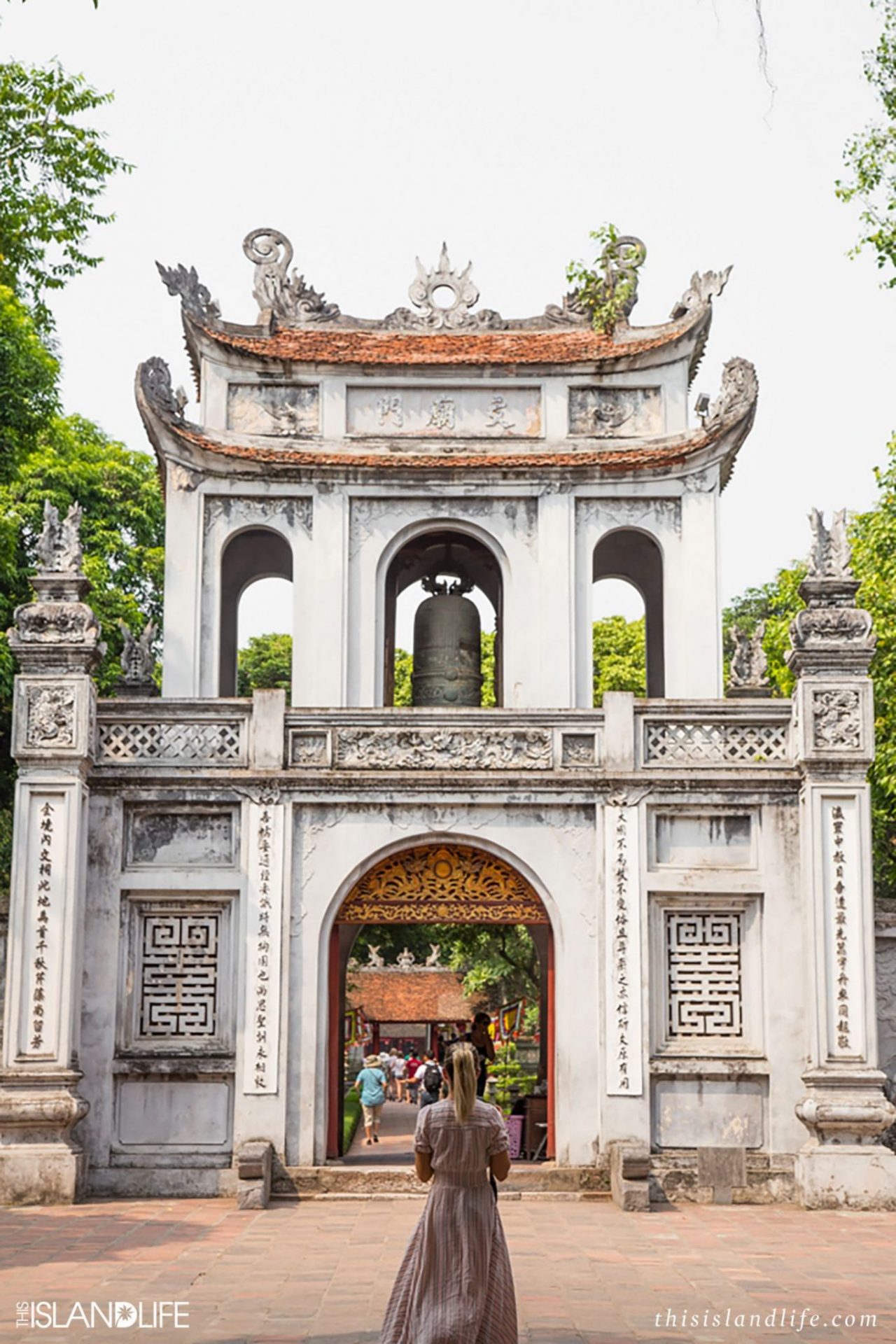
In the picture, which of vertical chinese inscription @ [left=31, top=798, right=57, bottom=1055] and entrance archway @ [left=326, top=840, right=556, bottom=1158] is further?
entrance archway @ [left=326, top=840, right=556, bottom=1158]

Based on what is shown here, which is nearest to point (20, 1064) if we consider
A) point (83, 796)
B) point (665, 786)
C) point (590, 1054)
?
point (83, 796)

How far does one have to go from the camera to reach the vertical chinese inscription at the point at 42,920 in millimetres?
14383

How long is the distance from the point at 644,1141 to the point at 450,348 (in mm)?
8537

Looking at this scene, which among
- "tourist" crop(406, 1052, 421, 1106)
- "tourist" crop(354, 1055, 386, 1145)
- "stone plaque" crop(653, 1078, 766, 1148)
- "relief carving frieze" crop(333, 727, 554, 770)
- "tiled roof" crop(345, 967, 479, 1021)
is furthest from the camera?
"tiled roof" crop(345, 967, 479, 1021)

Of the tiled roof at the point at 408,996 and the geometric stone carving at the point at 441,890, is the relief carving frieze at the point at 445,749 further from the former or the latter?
the tiled roof at the point at 408,996

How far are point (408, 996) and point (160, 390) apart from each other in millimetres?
26016

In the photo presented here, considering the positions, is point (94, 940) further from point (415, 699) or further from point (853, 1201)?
point (853, 1201)

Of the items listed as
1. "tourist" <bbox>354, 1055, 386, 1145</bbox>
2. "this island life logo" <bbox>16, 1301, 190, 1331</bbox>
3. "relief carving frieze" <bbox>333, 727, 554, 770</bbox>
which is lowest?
"tourist" <bbox>354, 1055, 386, 1145</bbox>

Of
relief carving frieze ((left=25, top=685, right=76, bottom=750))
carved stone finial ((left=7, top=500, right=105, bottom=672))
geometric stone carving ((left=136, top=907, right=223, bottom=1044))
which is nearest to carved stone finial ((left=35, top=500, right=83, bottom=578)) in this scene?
carved stone finial ((left=7, top=500, right=105, bottom=672))

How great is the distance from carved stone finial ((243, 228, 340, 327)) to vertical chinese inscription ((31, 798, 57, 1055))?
6671mm

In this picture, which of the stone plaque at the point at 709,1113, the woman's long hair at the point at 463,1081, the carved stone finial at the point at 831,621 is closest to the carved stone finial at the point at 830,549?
the carved stone finial at the point at 831,621

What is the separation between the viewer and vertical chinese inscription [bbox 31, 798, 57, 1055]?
14.4m

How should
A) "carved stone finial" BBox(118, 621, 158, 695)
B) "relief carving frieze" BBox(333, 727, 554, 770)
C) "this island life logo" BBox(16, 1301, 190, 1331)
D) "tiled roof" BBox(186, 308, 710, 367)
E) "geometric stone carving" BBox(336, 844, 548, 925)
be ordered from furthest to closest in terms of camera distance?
"carved stone finial" BBox(118, 621, 158, 695) → "tiled roof" BBox(186, 308, 710, 367) → "geometric stone carving" BBox(336, 844, 548, 925) → "relief carving frieze" BBox(333, 727, 554, 770) → "this island life logo" BBox(16, 1301, 190, 1331)

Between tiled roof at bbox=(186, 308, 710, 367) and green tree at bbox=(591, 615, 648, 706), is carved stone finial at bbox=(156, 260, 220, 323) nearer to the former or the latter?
tiled roof at bbox=(186, 308, 710, 367)
